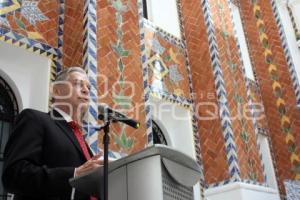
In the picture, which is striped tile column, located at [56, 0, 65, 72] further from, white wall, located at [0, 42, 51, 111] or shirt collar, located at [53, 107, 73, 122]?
shirt collar, located at [53, 107, 73, 122]

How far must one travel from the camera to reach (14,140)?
6.65 feet

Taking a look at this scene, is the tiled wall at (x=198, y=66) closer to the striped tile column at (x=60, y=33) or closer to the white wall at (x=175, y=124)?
the striped tile column at (x=60, y=33)

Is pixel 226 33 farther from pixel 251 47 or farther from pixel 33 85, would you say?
pixel 33 85

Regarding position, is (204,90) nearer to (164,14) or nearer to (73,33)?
(164,14)

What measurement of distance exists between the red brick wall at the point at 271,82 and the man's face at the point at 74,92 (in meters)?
6.35

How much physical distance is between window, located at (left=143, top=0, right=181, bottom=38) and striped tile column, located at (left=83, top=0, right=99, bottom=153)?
2395 millimetres

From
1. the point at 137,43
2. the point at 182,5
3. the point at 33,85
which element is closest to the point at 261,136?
the point at 182,5

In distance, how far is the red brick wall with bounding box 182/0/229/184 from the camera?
6527 millimetres

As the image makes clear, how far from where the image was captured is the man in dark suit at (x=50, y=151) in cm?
192

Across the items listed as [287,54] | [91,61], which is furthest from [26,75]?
[287,54]

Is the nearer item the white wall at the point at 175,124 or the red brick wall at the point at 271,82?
the white wall at the point at 175,124

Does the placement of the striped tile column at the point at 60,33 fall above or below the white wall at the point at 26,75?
above

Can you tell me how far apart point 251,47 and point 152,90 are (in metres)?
3.78

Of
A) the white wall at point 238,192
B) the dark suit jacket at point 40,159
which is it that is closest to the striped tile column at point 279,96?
the white wall at point 238,192
